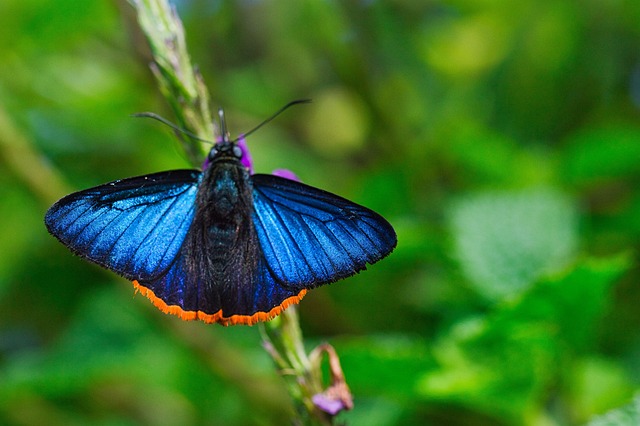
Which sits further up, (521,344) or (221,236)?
(221,236)

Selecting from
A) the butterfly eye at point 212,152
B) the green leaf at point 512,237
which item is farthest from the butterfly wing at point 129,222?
the green leaf at point 512,237

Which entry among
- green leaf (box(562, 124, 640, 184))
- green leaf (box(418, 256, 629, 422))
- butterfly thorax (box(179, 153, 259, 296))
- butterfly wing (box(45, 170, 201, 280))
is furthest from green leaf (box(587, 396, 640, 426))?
green leaf (box(562, 124, 640, 184))

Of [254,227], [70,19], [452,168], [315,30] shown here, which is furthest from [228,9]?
[254,227]

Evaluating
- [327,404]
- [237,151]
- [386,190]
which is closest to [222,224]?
[237,151]

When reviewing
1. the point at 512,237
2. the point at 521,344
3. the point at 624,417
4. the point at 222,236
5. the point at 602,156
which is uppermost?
the point at 602,156

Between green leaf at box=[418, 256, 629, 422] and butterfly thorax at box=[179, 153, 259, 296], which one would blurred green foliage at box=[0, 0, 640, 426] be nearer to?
green leaf at box=[418, 256, 629, 422]

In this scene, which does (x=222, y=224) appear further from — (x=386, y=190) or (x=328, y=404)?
(x=386, y=190)

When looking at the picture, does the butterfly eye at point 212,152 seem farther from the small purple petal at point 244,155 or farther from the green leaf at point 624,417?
the green leaf at point 624,417
